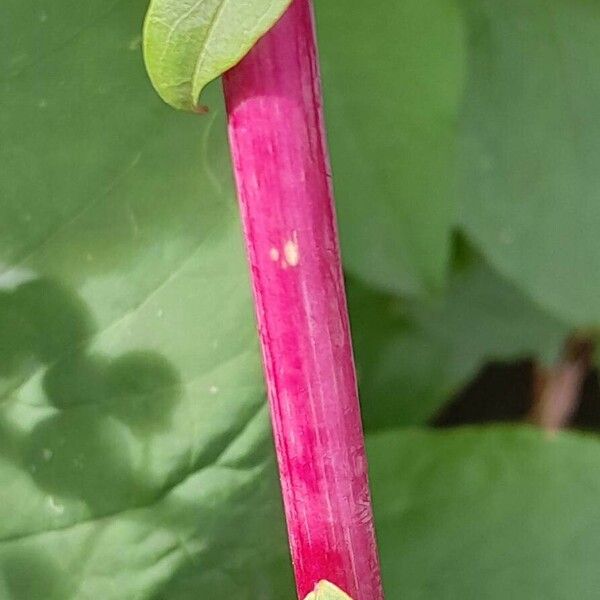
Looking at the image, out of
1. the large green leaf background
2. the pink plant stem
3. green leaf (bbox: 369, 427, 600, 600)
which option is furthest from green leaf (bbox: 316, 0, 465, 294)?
the pink plant stem

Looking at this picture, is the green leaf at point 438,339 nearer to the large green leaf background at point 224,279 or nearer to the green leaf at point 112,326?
the large green leaf background at point 224,279

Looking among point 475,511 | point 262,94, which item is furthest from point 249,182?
point 475,511

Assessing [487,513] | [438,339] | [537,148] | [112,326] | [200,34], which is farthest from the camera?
[438,339]

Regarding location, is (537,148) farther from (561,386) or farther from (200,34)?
(200,34)

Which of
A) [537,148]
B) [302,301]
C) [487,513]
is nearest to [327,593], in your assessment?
[302,301]

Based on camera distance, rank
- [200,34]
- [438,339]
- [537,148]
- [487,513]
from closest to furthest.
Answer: [200,34], [487,513], [537,148], [438,339]

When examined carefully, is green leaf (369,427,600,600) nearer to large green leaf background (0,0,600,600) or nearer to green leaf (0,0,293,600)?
large green leaf background (0,0,600,600)
